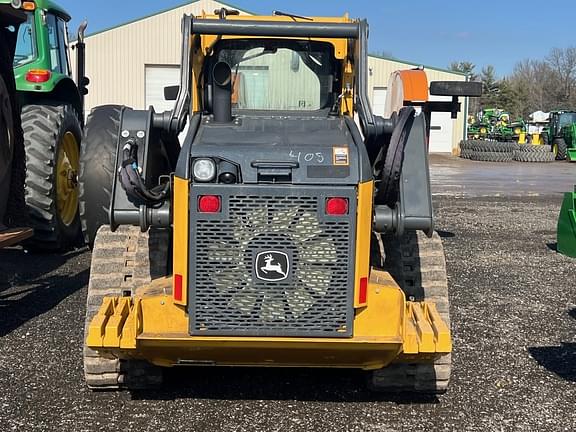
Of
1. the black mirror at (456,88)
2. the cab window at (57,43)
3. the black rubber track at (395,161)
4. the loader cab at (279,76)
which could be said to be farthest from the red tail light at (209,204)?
the cab window at (57,43)

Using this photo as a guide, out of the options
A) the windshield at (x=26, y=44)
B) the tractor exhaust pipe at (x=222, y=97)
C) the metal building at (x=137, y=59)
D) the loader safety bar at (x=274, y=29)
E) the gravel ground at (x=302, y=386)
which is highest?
the metal building at (x=137, y=59)

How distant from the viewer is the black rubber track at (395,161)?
4020mm

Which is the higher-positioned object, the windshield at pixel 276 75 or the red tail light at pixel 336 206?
the windshield at pixel 276 75

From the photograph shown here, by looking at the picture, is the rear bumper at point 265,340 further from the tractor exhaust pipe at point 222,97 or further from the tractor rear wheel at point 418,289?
the tractor exhaust pipe at point 222,97

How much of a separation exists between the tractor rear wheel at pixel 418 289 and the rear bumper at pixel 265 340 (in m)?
0.35

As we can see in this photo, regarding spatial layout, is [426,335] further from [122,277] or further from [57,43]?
[57,43]

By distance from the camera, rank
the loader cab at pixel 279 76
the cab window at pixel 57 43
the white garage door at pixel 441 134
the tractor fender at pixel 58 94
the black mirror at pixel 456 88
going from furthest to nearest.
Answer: the white garage door at pixel 441 134, the cab window at pixel 57 43, the tractor fender at pixel 58 94, the black mirror at pixel 456 88, the loader cab at pixel 279 76

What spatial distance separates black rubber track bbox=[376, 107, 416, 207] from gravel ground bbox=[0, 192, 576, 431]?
1197 mm

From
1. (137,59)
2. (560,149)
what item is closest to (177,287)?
(137,59)

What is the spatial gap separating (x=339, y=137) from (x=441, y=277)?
112cm

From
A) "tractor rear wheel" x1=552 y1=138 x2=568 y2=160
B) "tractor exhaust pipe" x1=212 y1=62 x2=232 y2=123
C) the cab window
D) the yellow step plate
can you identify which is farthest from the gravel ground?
"tractor rear wheel" x1=552 y1=138 x2=568 y2=160

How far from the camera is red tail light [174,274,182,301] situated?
12.5 feet

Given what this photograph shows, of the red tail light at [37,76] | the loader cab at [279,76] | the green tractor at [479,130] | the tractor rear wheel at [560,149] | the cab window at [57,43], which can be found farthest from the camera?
the green tractor at [479,130]

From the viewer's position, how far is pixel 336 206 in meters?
3.71
